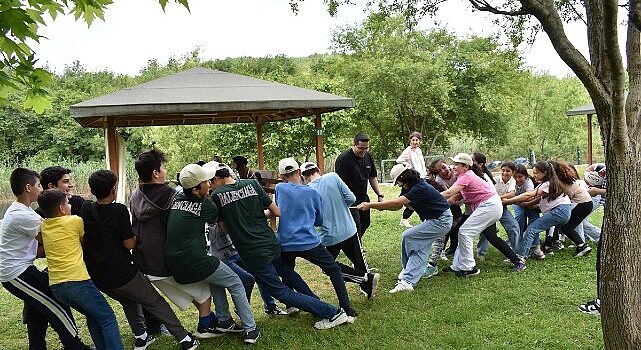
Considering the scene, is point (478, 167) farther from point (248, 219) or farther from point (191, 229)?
point (191, 229)

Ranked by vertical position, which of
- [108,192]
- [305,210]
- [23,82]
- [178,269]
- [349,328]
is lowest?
[349,328]

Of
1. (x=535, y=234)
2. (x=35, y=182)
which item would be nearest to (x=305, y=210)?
(x=35, y=182)

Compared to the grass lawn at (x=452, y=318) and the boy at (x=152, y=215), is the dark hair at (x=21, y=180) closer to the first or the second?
the boy at (x=152, y=215)

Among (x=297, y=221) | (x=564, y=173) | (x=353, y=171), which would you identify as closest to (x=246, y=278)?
(x=297, y=221)

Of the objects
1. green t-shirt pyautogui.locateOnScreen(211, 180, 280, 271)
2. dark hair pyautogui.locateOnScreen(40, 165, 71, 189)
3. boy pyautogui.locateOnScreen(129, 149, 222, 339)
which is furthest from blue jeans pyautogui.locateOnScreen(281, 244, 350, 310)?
dark hair pyautogui.locateOnScreen(40, 165, 71, 189)

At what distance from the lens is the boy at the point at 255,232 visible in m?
4.57

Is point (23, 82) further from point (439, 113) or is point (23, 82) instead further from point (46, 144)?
point (46, 144)

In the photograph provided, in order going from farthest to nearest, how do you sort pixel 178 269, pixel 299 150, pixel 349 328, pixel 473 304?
pixel 299 150 < pixel 473 304 < pixel 349 328 < pixel 178 269

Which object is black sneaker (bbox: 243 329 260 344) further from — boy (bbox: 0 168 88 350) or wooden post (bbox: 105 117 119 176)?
wooden post (bbox: 105 117 119 176)

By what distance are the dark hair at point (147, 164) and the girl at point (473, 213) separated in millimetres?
3515

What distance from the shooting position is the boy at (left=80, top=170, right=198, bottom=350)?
13.4 ft

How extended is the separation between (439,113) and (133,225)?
69.8 ft

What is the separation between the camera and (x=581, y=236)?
24.1ft

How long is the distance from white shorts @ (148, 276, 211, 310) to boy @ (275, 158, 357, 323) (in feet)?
2.62
